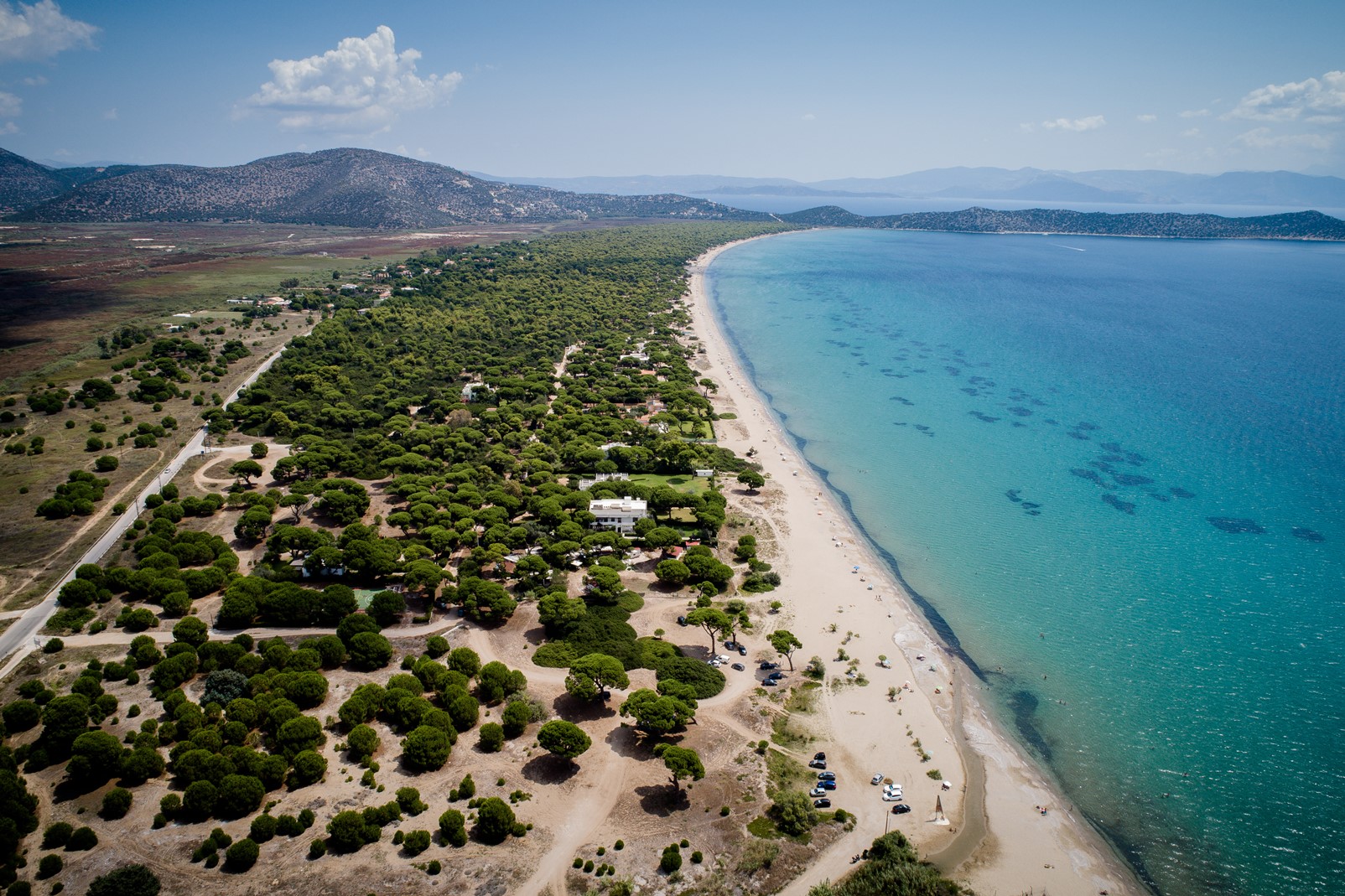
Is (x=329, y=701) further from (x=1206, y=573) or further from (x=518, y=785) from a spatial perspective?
(x=1206, y=573)

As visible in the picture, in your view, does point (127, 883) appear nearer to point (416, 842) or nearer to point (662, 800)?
point (416, 842)

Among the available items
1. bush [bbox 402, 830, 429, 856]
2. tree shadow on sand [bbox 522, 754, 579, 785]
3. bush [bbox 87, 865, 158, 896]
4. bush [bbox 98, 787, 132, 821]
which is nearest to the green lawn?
tree shadow on sand [bbox 522, 754, 579, 785]

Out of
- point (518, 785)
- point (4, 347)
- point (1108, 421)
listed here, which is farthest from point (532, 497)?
point (4, 347)

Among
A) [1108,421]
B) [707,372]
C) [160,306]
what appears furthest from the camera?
[160,306]

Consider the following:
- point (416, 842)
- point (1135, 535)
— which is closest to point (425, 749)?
point (416, 842)

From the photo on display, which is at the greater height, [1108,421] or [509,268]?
[509,268]
